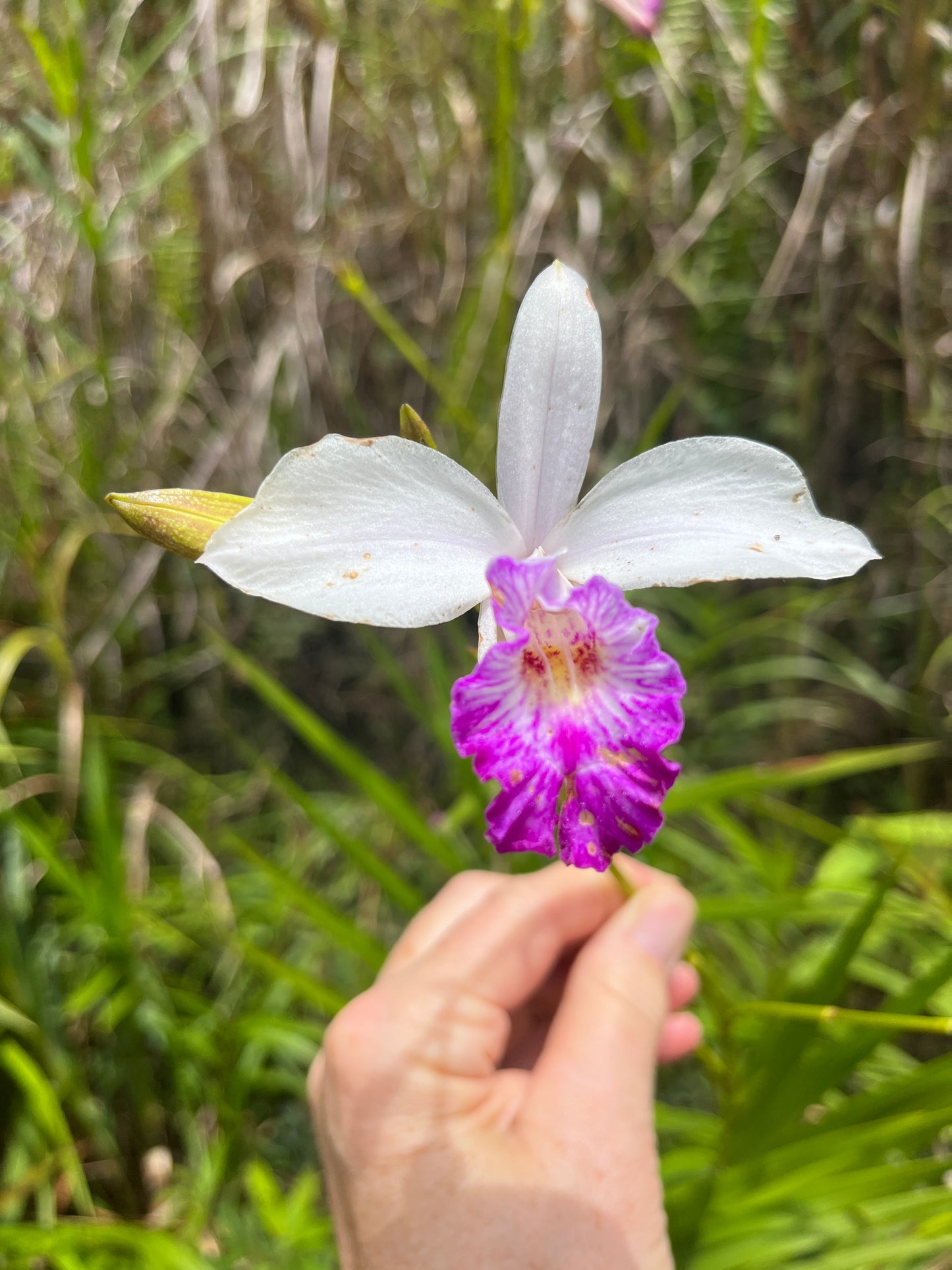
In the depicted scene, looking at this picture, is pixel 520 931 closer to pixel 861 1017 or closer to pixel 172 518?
pixel 861 1017

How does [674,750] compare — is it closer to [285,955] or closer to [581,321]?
[285,955]

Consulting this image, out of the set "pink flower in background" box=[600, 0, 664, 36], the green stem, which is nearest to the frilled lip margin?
the green stem

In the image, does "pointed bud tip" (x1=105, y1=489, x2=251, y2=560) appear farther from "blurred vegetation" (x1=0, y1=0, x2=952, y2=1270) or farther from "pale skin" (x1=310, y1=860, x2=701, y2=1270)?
"blurred vegetation" (x1=0, y1=0, x2=952, y2=1270)

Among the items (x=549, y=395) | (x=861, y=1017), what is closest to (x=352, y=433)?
(x=549, y=395)

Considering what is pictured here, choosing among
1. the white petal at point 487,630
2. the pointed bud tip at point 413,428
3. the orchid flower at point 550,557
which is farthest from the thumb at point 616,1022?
the pointed bud tip at point 413,428

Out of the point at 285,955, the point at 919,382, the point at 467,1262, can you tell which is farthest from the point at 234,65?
the point at 467,1262

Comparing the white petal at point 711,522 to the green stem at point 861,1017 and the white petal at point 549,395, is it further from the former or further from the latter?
the green stem at point 861,1017
